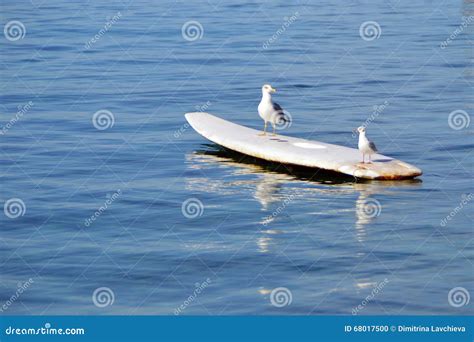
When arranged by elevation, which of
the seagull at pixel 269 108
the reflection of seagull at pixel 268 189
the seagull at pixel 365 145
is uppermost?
the seagull at pixel 269 108

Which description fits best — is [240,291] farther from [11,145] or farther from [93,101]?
[93,101]

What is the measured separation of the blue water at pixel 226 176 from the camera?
1855 centimetres

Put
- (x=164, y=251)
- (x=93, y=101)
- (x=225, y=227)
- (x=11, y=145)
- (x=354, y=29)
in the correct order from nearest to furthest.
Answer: (x=164, y=251)
(x=225, y=227)
(x=11, y=145)
(x=93, y=101)
(x=354, y=29)

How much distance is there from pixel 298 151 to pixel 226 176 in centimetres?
163

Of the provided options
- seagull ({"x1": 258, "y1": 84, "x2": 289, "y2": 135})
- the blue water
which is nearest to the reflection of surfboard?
the blue water

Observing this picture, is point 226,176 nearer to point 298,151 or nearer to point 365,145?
point 298,151

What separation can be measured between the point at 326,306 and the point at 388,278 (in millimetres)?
1650

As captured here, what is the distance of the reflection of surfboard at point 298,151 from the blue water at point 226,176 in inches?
11.6

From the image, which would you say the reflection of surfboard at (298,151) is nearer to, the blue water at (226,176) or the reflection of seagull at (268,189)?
the blue water at (226,176)

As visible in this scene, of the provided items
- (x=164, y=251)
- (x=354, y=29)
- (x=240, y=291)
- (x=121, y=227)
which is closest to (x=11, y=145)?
(x=121, y=227)

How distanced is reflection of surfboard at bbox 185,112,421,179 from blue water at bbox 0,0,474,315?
0.97 feet

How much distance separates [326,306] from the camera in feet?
57.3

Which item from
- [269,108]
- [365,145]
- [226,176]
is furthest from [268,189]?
[269,108]

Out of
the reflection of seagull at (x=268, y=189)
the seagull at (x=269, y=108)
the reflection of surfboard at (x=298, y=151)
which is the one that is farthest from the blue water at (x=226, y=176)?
the seagull at (x=269, y=108)
